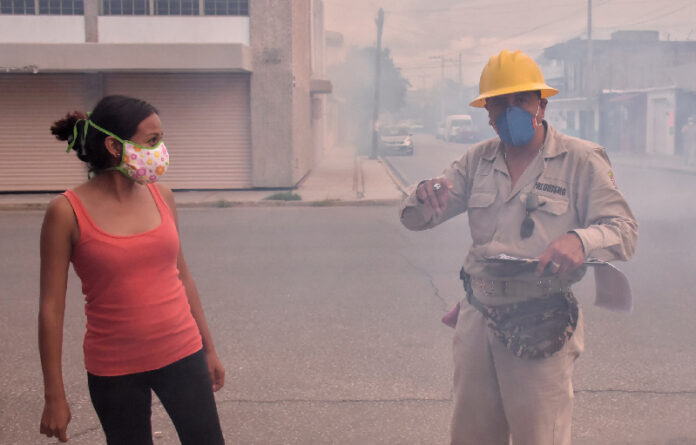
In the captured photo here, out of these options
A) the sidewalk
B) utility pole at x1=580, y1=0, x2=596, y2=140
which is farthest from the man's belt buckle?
utility pole at x1=580, y1=0, x2=596, y2=140

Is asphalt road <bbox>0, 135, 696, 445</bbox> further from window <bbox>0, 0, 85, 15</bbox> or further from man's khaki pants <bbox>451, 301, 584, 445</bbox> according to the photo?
window <bbox>0, 0, 85, 15</bbox>

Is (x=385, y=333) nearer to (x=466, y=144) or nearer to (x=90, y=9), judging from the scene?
(x=90, y=9)

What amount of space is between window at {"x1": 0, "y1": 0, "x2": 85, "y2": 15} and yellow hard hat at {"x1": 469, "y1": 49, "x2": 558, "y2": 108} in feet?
51.0

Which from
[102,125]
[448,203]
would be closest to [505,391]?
[448,203]

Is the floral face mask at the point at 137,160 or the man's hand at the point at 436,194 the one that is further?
the man's hand at the point at 436,194

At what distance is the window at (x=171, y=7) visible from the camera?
16109 mm

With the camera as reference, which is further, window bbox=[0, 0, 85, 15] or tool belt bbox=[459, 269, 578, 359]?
window bbox=[0, 0, 85, 15]

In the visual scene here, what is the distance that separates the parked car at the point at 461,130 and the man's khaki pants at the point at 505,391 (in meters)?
46.9

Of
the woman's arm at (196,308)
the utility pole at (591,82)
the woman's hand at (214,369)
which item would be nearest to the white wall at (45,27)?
the woman's arm at (196,308)

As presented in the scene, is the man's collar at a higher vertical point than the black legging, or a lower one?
higher

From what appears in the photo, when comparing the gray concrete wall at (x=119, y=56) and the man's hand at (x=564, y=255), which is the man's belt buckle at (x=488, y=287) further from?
the gray concrete wall at (x=119, y=56)

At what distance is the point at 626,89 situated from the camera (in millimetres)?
43000

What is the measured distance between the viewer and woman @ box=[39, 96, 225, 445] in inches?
88.0

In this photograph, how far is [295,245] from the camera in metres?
9.55
